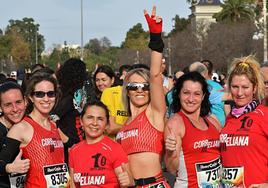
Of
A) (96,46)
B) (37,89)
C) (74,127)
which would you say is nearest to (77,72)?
(74,127)

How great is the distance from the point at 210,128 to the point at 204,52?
55.9m

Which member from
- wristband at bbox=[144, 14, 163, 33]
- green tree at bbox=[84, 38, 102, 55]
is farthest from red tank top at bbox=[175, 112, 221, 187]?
green tree at bbox=[84, 38, 102, 55]

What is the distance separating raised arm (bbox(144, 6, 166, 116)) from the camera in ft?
17.1

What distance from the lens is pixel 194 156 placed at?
5.33 metres

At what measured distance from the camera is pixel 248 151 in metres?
5.06

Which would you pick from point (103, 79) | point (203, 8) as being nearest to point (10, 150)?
point (103, 79)

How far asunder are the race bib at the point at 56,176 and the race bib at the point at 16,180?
0.22m

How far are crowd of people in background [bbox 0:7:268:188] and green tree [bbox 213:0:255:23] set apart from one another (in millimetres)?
65690

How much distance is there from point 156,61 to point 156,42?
0.55ft

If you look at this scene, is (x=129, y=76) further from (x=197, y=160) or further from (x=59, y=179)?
(x=59, y=179)

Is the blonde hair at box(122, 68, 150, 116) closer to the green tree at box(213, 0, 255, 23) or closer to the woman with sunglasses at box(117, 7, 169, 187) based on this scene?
the woman with sunglasses at box(117, 7, 169, 187)

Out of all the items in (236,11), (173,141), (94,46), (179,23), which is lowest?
(173,141)

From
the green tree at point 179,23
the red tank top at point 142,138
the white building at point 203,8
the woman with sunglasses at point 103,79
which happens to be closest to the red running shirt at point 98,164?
the red tank top at point 142,138

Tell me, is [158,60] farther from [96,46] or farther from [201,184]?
[96,46]
